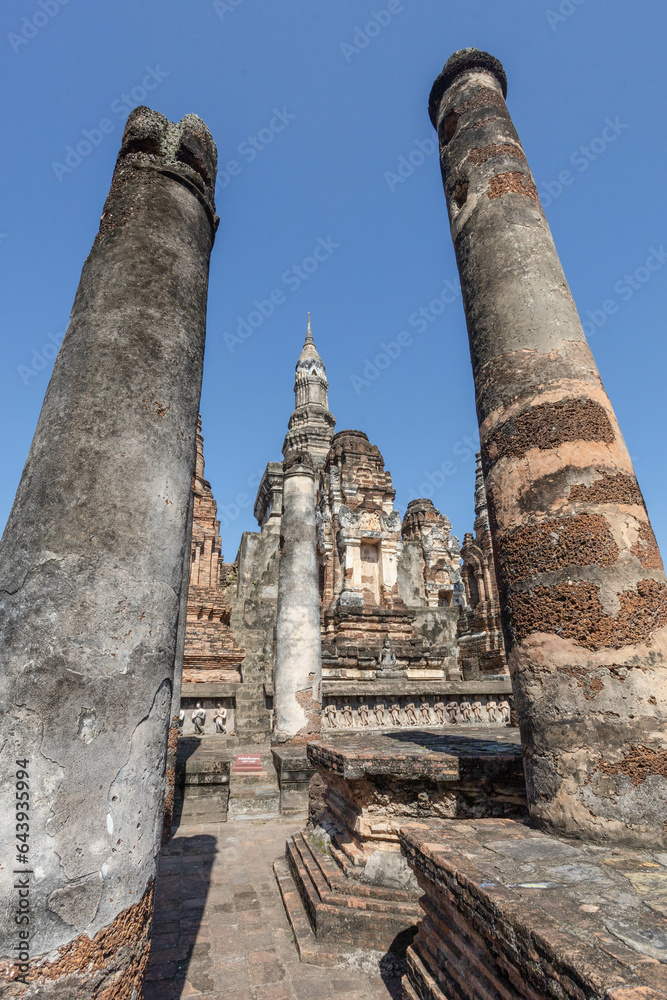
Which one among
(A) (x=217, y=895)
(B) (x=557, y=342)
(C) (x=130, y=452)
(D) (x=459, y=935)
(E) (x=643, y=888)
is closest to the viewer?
(E) (x=643, y=888)

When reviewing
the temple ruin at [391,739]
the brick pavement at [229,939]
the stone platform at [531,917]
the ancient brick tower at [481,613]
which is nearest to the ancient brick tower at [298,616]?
the brick pavement at [229,939]

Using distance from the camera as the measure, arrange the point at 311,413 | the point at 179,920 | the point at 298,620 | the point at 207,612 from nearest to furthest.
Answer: the point at 179,920 → the point at 298,620 → the point at 207,612 → the point at 311,413

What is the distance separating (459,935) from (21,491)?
2.88 metres

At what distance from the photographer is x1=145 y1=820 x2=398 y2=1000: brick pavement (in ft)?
11.0

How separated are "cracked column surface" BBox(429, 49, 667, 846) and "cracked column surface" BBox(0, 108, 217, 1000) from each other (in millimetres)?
2054

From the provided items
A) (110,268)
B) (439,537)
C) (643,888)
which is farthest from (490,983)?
(439,537)

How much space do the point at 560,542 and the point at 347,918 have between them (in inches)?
120

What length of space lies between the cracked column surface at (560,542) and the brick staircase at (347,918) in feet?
5.09

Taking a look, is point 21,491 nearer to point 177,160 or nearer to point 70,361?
point 70,361

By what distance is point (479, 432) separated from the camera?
4016 millimetres

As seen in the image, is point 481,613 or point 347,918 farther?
point 481,613

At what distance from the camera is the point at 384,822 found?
4086mm

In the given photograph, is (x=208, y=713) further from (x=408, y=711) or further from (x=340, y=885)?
(x=340, y=885)

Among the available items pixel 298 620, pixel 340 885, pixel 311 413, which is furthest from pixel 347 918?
pixel 311 413
